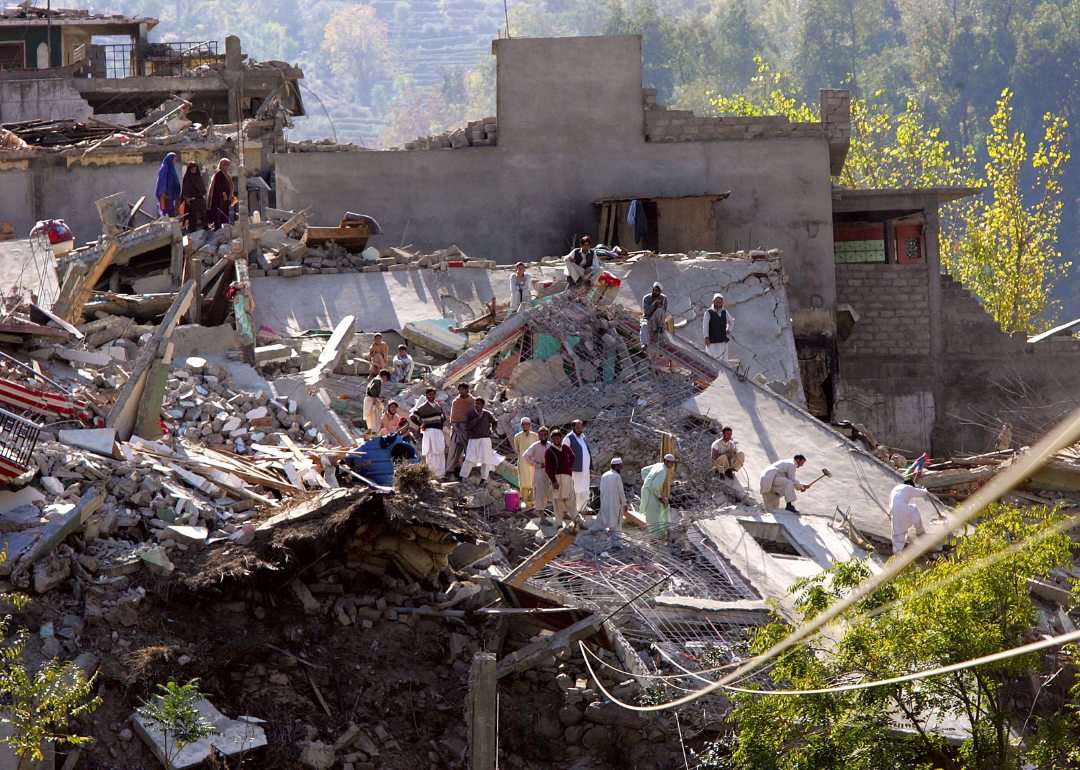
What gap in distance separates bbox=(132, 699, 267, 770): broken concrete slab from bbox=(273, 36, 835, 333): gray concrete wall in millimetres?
14845

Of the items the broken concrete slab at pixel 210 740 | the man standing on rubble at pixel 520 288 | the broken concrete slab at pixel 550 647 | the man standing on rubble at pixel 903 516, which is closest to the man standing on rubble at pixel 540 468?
the broken concrete slab at pixel 550 647

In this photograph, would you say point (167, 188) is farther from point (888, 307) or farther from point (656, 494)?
point (888, 307)

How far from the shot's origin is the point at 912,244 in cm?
2642

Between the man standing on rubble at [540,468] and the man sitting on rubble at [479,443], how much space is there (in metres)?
0.55

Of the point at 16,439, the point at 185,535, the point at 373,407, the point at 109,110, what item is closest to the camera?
the point at 16,439

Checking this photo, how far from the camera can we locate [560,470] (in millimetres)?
14734

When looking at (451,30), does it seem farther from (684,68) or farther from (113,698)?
(113,698)

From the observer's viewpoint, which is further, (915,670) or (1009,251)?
(1009,251)

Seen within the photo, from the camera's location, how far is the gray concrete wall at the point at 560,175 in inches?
1011

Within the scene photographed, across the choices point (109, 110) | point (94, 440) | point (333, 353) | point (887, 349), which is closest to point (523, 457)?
point (94, 440)

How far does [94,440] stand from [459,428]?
377 centimetres

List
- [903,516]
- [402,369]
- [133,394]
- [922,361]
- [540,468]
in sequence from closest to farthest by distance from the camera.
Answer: [540,468], [903,516], [133,394], [402,369], [922,361]

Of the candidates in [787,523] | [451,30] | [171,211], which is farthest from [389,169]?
[451,30]

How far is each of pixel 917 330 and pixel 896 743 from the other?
16.5 metres
